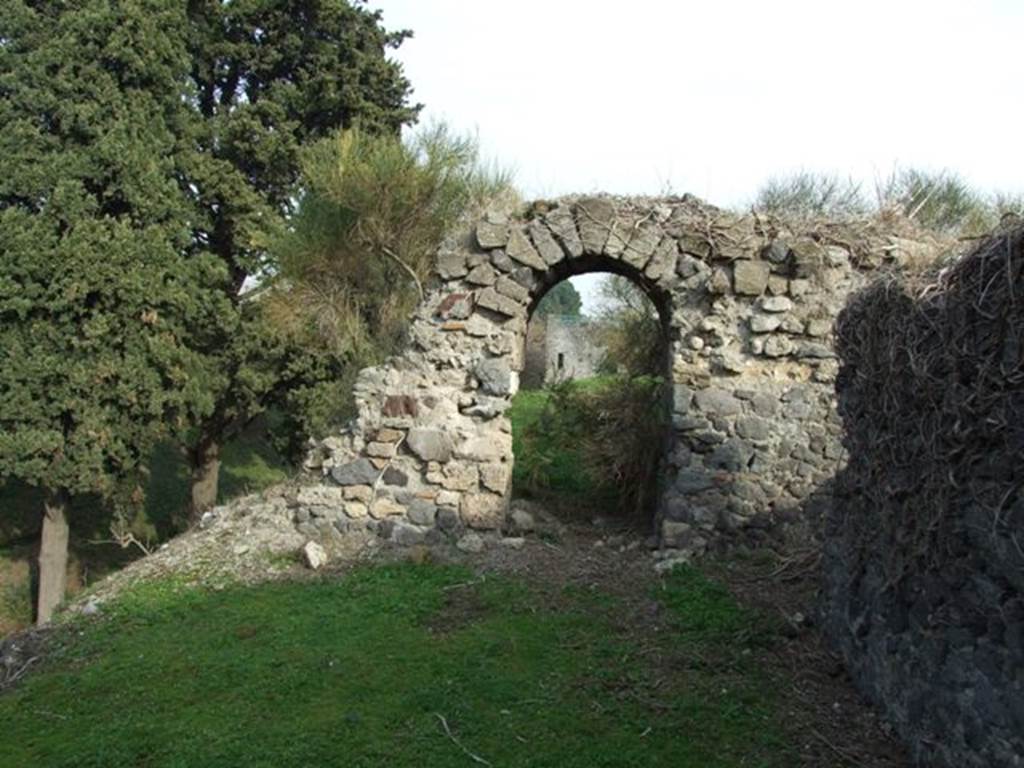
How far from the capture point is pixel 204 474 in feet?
43.2

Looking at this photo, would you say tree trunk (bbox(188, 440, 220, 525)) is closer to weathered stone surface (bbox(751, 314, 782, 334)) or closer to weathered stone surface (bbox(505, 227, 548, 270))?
weathered stone surface (bbox(505, 227, 548, 270))

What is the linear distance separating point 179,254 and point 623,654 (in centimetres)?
925

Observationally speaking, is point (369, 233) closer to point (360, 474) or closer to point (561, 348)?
point (360, 474)

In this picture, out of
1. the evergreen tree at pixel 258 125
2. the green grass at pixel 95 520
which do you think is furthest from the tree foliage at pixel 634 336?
the green grass at pixel 95 520

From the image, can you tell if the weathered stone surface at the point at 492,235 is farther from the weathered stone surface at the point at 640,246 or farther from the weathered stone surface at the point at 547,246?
the weathered stone surface at the point at 640,246

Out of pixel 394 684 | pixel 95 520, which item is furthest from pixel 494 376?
pixel 95 520

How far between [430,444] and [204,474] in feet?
26.0

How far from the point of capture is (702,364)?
6559 mm

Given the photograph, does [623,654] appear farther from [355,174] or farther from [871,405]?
[355,174]

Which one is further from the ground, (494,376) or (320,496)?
(494,376)

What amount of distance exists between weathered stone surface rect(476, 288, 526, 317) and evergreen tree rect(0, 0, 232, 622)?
585 centimetres

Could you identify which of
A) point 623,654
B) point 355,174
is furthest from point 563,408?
point 623,654

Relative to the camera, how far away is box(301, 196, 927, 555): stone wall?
252 inches

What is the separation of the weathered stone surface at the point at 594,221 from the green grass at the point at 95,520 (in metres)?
6.72
